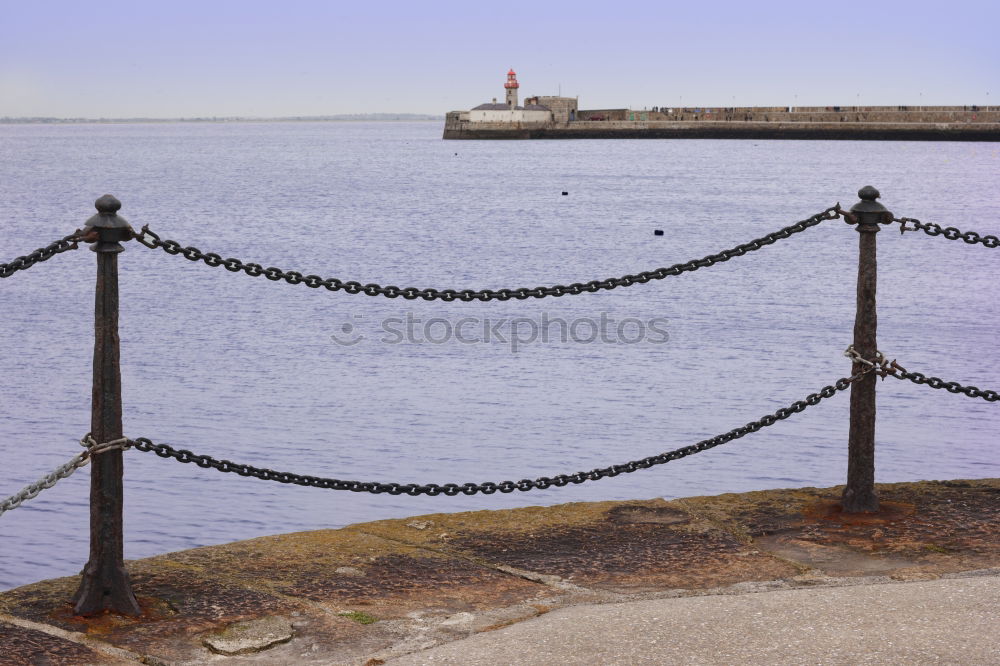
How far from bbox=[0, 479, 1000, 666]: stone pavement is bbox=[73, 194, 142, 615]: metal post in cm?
8

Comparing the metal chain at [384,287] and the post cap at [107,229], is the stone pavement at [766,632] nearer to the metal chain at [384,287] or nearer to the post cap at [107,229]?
the metal chain at [384,287]

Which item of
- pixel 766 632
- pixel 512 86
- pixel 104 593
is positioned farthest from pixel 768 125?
pixel 104 593

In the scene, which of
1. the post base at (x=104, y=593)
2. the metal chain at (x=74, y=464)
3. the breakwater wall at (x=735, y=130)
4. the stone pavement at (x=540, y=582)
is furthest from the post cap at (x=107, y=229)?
the breakwater wall at (x=735, y=130)

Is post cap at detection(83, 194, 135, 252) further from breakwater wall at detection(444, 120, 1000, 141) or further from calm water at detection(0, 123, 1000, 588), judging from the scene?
breakwater wall at detection(444, 120, 1000, 141)

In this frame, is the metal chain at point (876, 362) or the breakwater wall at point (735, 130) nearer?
the metal chain at point (876, 362)

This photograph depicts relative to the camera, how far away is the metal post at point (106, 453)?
13.7 feet

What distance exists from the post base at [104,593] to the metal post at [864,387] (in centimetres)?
306

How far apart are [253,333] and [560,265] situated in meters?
15.8

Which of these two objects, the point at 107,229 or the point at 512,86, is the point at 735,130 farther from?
the point at 107,229

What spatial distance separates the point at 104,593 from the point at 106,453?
1.57 ft

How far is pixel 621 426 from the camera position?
50.6 feet

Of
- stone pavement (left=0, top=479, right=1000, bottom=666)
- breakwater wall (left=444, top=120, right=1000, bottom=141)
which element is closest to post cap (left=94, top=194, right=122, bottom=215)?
stone pavement (left=0, top=479, right=1000, bottom=666)

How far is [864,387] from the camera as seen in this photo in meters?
5.37

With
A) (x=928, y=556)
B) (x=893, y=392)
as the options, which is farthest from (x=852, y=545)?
(x=893, y=392)
